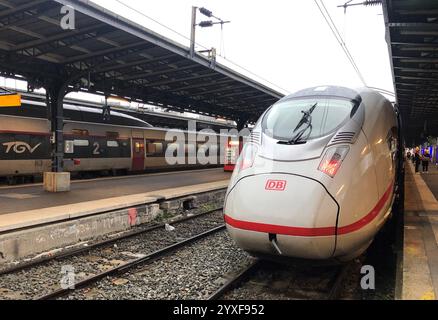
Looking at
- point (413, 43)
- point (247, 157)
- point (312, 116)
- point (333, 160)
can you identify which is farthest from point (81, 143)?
point (333, 160)

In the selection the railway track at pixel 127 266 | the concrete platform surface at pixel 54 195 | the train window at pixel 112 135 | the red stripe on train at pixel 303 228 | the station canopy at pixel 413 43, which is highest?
the station canopy at pixel 413 43

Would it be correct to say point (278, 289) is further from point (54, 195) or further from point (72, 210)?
point (54, 195)

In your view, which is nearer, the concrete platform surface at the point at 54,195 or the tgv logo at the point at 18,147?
the concrete platform surface at the point at 54,195

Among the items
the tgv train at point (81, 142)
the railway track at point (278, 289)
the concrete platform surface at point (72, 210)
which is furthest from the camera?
the tgv train at point (81, 142)

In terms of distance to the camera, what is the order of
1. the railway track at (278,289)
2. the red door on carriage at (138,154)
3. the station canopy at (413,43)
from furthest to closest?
the red door on carriage at (138,154) < the station canopy at (413,43) < the railway track at (278,289)

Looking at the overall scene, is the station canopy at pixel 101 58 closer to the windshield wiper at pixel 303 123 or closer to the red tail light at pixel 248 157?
the red tail light at pixel 248 157

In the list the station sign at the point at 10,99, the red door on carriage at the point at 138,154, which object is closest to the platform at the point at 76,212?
the station sign at the point at 10,99

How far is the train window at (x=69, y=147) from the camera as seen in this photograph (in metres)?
18.4

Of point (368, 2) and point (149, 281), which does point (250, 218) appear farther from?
point (368, 2)

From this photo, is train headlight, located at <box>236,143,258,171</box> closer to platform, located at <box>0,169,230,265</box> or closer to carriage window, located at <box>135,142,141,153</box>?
platform, located at <box>0,169,230,265</box>

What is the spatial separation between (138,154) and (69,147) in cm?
518

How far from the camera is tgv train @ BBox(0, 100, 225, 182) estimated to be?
53.2ft

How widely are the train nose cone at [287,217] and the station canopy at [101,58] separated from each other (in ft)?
22.5

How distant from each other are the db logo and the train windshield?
86cm
